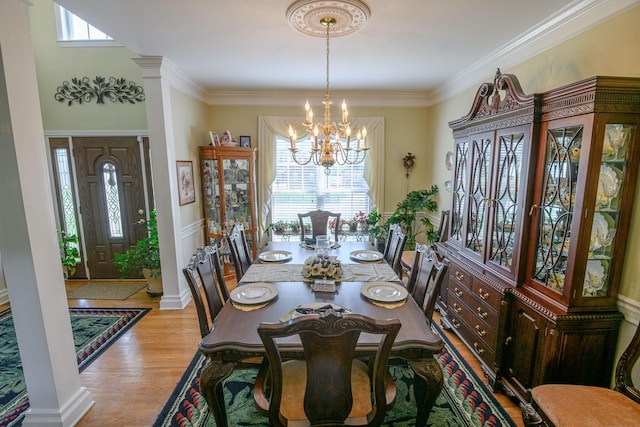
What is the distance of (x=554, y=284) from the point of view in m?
1.81

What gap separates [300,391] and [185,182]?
9.69ft

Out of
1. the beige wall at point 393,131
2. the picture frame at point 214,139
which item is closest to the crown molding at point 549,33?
the beige wall at point 393,131

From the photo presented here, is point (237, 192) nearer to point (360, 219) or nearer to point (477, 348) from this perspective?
point (360, 219)

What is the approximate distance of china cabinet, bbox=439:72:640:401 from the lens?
158 cm

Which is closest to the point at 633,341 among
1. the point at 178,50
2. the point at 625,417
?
the point at 625,417

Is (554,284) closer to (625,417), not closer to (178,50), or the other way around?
(625,417)

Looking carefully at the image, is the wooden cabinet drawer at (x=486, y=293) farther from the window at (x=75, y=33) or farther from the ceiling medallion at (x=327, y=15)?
the window at (x=75, y=33)

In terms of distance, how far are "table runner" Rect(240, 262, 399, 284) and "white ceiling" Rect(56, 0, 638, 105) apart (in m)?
1.89

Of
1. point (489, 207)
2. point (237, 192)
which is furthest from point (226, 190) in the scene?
point (489, 207)

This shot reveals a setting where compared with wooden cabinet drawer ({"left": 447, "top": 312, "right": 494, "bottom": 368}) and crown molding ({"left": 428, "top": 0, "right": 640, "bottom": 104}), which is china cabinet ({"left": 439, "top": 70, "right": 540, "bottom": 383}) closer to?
wooden cabinet drawer ({"left": 447, "top": 312, "right": 494, "bottom": 368})

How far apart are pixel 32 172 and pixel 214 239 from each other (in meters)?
2.66

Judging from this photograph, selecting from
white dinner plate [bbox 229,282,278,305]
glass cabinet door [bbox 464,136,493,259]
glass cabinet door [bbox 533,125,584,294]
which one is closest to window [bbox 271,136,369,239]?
glass cabinet door [bbox 464,136,493,259]

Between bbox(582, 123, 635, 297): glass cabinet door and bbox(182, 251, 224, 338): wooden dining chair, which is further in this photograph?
bbox(182, 251, 224, 338): wooden dining chair

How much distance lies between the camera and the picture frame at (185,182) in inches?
139
